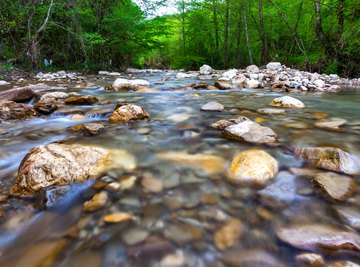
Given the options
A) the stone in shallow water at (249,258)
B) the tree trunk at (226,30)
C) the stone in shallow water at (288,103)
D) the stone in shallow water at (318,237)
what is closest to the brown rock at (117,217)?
the stone in shallow water at (249,258)

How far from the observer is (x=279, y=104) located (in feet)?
12.4

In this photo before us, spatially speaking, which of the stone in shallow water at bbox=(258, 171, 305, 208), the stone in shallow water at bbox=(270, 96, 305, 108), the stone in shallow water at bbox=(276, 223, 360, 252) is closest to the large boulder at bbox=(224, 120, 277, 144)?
the stone in shallow water at bbox=(258, 171, 305, 208)

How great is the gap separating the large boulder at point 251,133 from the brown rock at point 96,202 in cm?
126

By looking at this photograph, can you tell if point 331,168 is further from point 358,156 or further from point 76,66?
point 76,66

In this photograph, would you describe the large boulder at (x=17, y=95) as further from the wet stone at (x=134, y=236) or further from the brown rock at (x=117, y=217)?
the wet stone at (x=134, y=236)

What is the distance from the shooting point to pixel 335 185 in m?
1.42

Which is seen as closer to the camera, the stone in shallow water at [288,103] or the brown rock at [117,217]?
the brown rock at [117,217]

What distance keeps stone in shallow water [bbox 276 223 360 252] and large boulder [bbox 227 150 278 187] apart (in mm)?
364

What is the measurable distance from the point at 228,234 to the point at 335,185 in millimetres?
748

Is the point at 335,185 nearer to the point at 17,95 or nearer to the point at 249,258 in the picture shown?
the point at 249,258

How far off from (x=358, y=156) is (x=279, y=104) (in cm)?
204

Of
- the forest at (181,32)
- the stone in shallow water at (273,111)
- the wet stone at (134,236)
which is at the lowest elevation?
the wet stone at (134,236)

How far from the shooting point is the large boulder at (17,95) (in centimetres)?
362

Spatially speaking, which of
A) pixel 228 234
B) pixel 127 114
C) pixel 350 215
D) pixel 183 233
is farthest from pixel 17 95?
pixel 350 215
